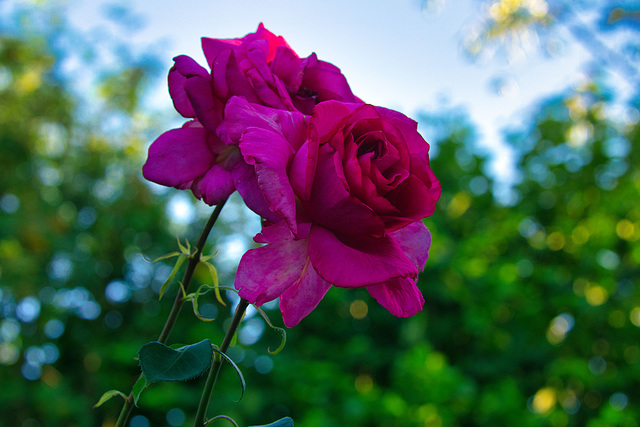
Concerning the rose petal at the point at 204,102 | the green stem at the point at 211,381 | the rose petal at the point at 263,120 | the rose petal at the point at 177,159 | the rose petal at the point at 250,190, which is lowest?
the green stem at the point at 211,381

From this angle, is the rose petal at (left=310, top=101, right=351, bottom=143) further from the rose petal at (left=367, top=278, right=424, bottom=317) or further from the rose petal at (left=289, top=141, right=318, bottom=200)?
the rose petal at (left=367, top=278, right=424, bottom=317)

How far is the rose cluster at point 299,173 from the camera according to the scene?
0.33 metres

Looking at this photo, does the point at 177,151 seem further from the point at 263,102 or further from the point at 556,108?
the point at 556,108

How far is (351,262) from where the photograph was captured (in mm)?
321

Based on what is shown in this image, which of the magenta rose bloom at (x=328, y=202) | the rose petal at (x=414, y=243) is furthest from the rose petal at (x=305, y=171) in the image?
the rose petal at (x=414, y=243)

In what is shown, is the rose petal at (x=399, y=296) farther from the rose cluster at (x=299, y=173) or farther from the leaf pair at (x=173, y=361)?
the leaf pair at (x=173, y=361)

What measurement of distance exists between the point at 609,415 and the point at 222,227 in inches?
161

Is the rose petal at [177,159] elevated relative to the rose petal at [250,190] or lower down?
elevated

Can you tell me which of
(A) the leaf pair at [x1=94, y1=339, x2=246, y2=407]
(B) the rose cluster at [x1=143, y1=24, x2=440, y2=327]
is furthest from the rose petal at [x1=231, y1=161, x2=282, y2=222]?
(A) the leaf pair at [x1=94, y1=339, x2=246, y2=407]

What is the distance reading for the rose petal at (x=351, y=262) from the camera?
1.03ft

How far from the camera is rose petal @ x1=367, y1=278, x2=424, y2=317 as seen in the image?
0.36 meters

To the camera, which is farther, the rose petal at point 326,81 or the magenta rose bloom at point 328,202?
the rose petal at point 326,81

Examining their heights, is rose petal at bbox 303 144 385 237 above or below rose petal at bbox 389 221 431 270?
above

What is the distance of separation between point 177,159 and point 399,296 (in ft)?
0.65
